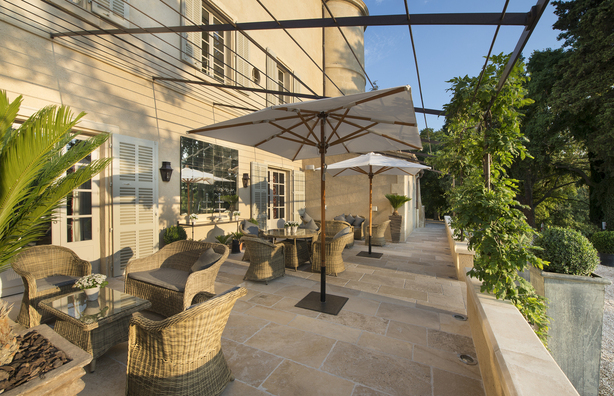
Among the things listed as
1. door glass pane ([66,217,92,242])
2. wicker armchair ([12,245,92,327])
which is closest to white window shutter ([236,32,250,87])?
door glass pane ([66,217,92,242])

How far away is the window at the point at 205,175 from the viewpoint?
18.0ft

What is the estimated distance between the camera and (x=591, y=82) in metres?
8.63

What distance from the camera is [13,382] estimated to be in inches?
47.8

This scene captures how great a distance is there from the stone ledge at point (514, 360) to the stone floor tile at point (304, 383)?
949mm

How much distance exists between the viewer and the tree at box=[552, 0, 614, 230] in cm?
815

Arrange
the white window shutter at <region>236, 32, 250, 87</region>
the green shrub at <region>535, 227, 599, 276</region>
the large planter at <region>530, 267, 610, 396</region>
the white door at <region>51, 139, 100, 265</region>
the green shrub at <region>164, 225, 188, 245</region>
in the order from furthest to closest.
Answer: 1. the white window shutter at <region>236, 32, 250, 87</region>
2. the green shrub at <region>164, 225, 188, 245</region>
3. the white door at <region>51, 139, 100, 265</region>
4. the green shrub at <region>535, 227, 599, 276</region>
5. the large planter at <region>530, 267, 610, 396</region>

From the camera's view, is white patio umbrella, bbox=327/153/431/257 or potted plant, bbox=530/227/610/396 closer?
potted plant, bbox=530/227/610/396

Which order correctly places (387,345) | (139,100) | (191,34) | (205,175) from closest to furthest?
(387,345), (139,100), (191,34), (205,175)

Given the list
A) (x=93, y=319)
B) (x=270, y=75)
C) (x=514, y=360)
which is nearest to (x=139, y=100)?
(x=93, y=319)

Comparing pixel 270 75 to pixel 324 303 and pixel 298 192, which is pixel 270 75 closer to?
pixel 298 192

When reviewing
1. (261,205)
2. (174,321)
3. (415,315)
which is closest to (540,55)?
(261,205)

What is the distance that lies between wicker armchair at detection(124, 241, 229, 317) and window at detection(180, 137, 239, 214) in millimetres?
2193

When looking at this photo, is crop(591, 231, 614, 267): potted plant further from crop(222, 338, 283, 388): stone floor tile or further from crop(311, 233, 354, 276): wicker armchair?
crop(222, 338, 283, 388): stone floor tile

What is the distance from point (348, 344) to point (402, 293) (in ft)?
5.29
